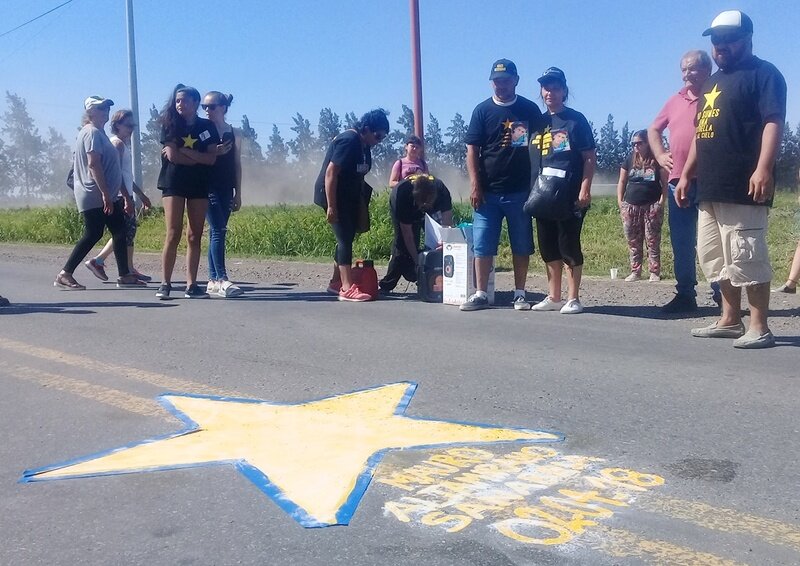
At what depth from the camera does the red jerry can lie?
8477mm

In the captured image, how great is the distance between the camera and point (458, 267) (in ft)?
26.4

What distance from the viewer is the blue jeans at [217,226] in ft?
28.4

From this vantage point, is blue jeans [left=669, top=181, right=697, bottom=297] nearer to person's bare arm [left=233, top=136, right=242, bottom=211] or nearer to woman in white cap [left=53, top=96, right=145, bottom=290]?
person's bare arm [left=233, top=136, right=242, bottom=211]

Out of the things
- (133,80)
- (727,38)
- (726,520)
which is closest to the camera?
(726,520)

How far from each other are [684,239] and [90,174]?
18.9ft

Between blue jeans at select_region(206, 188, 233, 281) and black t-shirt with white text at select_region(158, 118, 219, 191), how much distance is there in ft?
0.81

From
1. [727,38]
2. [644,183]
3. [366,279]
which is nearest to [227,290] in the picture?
[366,279]

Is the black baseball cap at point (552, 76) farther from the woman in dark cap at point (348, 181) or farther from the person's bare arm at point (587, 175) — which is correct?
the woman in dark cap at point (348, 181)

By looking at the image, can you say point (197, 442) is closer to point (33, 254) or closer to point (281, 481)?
point (281, 481)

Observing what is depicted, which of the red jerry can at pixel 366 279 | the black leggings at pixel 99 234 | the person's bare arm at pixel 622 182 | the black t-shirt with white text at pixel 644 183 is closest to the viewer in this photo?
the red jerry can at pixel 366 279

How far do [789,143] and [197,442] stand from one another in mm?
54137

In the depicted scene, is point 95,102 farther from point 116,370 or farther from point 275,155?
point 275,155

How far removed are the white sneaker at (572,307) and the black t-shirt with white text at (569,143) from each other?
0.82 m

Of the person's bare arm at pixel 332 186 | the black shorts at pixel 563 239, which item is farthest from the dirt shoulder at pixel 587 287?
the person's bare arm at pixel 332 186
